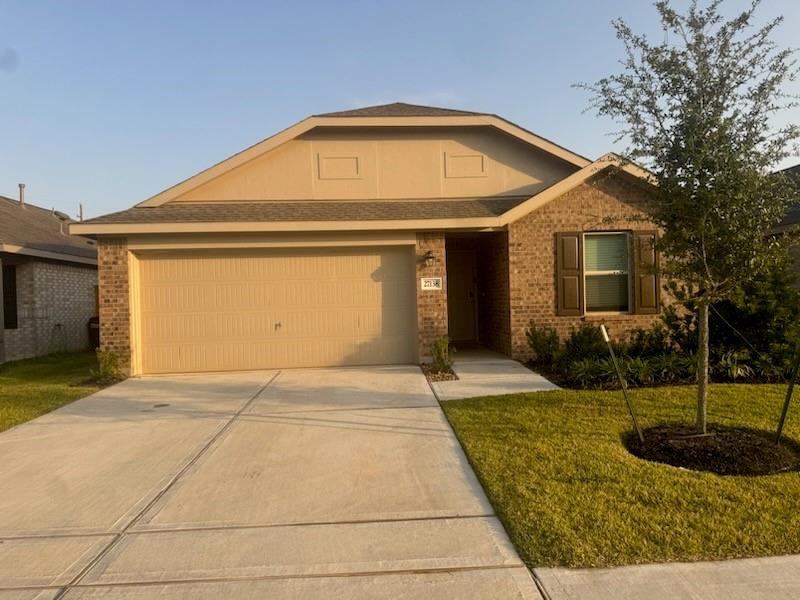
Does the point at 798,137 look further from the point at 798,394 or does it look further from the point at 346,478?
the point at 346,478

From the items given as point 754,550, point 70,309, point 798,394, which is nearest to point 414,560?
point 754,550

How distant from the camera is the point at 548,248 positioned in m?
10.8

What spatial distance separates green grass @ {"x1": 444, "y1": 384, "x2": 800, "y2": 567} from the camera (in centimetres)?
344

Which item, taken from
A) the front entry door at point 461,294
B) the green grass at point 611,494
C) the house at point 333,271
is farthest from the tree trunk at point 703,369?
the front entry door at point 461,294

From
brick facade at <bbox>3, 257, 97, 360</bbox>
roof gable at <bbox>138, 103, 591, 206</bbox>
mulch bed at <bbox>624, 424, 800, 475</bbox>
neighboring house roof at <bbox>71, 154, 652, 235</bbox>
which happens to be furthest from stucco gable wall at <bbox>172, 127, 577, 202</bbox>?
mulch bed at <bbox>624, 424, 800, 475</bbox>

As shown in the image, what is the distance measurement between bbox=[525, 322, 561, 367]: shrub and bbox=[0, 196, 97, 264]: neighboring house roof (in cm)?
1107

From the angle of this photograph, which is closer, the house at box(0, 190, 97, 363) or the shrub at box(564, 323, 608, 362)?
the shrub at box(564, 323, 608, 362)

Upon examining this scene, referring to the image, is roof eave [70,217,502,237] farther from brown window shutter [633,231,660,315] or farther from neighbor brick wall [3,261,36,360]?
neighbor brick wall [3,261,36,360]

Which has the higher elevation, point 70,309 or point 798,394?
point 70,309

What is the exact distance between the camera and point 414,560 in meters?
3.42

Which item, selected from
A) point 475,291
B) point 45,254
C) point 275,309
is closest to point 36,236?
point 45,254

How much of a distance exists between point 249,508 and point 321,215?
7022mm

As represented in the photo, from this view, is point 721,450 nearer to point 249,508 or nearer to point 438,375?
point 249,508

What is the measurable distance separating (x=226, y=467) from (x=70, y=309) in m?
13.4
